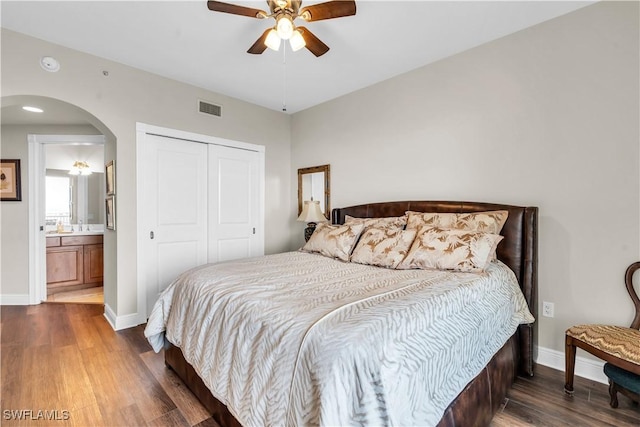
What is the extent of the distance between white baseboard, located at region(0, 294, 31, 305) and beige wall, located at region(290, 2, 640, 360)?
15.9 ft

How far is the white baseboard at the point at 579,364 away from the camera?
6.73 feet

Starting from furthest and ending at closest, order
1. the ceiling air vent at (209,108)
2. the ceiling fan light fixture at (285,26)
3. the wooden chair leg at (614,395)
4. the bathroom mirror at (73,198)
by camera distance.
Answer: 1. the bathroom mirror at (73,198)
2. the ceiling air vent at (209,108)
3. the ceiling fan light fixture at (285,26)
4. the wooden chair leg at (614,395)

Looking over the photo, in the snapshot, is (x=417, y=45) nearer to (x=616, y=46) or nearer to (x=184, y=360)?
(x=616, y=46)

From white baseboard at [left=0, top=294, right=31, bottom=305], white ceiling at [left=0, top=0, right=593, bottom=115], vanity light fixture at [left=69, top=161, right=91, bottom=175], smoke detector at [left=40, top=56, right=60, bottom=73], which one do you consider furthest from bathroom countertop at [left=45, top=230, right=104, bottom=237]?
white ceiling at [left=0, top=0, right=593, bottom=115]

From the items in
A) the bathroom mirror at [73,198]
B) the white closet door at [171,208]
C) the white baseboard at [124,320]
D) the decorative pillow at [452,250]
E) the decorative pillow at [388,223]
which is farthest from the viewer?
the bathroom mirror at [73,198]

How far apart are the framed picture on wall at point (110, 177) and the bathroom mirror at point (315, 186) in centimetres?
225

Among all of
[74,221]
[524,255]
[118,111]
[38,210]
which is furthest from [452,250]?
[74,221]

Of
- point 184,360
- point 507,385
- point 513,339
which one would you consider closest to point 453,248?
point 513,339

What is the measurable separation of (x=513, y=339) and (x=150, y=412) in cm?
237

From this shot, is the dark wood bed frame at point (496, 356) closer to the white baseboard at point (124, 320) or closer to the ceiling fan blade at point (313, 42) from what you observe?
the white baseboard at point (124, 320)

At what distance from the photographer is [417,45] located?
2.65 meters

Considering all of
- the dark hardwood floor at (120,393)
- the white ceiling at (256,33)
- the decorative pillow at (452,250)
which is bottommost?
the dark hardwood floor at (120,393)

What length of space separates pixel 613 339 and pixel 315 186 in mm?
3235

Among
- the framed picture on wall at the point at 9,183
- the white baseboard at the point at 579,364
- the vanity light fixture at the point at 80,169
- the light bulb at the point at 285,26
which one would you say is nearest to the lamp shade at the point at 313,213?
the light bulb at the point at 285,26
